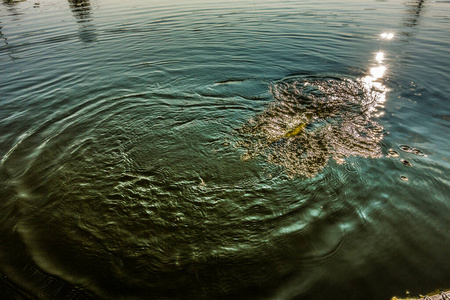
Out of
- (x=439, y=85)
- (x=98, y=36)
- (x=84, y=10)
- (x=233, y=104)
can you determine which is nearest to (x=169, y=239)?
(x=233, y=104)

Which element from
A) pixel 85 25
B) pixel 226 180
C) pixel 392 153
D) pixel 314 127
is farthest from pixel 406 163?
pixel 85 25

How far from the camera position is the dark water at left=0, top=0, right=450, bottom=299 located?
2.65m

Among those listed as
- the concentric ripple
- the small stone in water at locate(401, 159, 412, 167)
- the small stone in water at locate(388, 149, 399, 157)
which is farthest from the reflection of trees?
the small stone in water at locate(401, 159, 412, 167)

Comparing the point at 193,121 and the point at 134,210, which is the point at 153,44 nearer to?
the point at 193,121

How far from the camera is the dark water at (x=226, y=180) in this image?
2.65 m

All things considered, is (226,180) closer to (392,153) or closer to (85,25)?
(392,153)

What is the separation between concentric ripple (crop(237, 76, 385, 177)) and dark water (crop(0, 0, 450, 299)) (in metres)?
0.04

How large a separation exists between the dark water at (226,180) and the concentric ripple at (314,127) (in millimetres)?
39

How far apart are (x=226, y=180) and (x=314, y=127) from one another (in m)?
2.41

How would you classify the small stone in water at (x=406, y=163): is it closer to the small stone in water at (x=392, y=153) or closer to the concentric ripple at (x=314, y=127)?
the small stone in water at (x=392, y=153)

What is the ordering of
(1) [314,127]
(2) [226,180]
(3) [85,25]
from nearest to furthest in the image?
1. (2) [226,180]
2. (1) [314,127]
3. (3) [85,25]

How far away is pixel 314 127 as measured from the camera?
4910mm

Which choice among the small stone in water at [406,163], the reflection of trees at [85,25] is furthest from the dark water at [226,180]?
the reflection of trees at [85,25]

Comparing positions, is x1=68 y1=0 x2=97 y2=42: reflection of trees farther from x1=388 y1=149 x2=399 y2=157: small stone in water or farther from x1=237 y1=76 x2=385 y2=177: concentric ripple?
x1=388 y1=149 x2=399 y2=157: small stone in water
